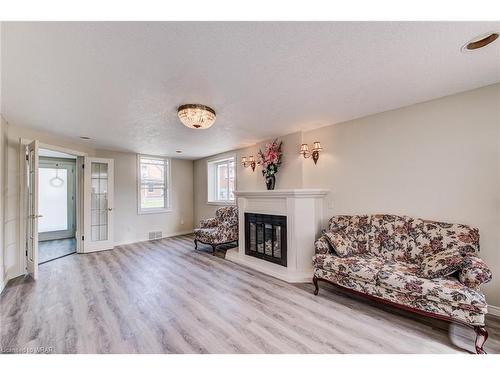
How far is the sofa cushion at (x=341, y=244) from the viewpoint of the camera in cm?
260

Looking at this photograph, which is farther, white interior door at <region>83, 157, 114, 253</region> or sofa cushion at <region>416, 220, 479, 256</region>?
white interior door at <region>83, 157, 114, 253</region>

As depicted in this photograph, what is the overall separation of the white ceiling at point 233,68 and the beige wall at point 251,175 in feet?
2.94

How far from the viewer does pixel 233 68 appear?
5.95 ft

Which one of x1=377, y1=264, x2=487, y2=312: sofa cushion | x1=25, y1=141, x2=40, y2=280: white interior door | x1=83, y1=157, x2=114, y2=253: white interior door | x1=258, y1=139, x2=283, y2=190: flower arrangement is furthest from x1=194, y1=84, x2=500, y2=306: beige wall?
x1=83, y1=157, x2=114, y2=253: white interior door

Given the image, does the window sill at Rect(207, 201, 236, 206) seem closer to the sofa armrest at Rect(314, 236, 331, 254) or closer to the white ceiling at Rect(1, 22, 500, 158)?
the white ceiling at Rect(1, 22, 500, 158)

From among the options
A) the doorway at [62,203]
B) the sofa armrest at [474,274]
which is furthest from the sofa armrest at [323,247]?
the doorway at [62,203]

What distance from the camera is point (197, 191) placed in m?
6.61

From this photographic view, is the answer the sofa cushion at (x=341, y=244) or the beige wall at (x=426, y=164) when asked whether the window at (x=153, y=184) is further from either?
the sofa cushion at (x=341, y=244)

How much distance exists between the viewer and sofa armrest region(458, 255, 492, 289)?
1.73 metres

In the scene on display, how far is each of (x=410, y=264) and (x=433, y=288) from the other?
55 centimetres

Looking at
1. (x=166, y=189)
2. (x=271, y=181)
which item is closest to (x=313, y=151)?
(x=271, y=181)

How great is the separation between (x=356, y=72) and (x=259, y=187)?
2.99 m
